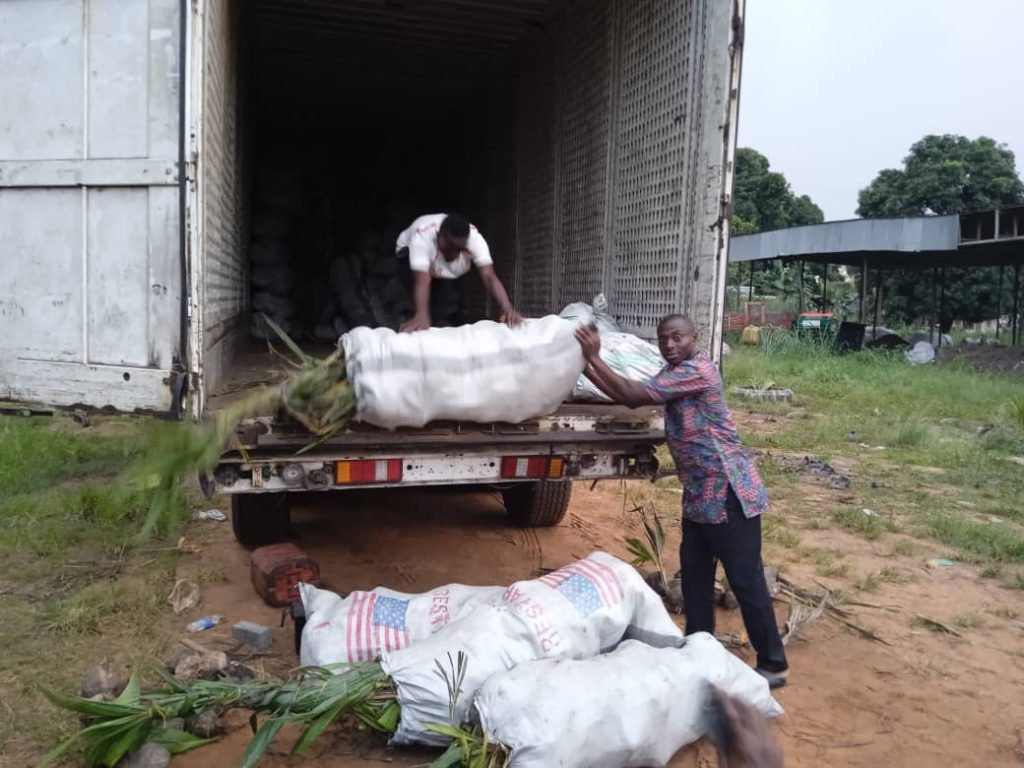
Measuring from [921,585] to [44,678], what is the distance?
3.99 m

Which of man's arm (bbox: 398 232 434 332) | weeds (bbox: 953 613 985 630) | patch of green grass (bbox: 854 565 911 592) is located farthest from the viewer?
patch of green grass (bbox: 854 565 911 592)

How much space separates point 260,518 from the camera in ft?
13.5

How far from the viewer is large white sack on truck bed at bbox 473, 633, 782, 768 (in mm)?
2230

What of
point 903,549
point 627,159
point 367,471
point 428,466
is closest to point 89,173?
point 367,471

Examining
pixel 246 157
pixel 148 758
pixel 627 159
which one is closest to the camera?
pixel 148 758

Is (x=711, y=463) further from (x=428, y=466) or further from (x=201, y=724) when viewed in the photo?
(x=201, y=724)

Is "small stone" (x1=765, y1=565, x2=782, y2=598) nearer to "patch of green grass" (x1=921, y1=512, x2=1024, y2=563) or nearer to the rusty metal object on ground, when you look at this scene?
"patch of green grass" (x1=921, y1=512, x2=1024, y2=563)

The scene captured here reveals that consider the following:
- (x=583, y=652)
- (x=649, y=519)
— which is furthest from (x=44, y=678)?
(x=649, y=519)

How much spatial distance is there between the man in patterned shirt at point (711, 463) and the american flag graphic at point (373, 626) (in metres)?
1.08

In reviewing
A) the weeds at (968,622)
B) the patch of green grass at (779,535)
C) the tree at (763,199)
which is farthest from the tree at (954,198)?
the weeds at (968,622)

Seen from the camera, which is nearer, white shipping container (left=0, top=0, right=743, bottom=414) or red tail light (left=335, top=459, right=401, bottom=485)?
white shipping container (left=0, top=0, right=743, bottom=414)

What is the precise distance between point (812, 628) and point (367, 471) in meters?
2.10

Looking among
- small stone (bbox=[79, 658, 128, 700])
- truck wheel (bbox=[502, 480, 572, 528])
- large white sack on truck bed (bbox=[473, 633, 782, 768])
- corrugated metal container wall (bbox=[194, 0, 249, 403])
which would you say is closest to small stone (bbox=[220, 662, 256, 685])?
small stone (bbox=[79, 658, 128, 700])

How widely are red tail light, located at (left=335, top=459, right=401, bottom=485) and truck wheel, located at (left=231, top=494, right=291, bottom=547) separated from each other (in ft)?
3.39
